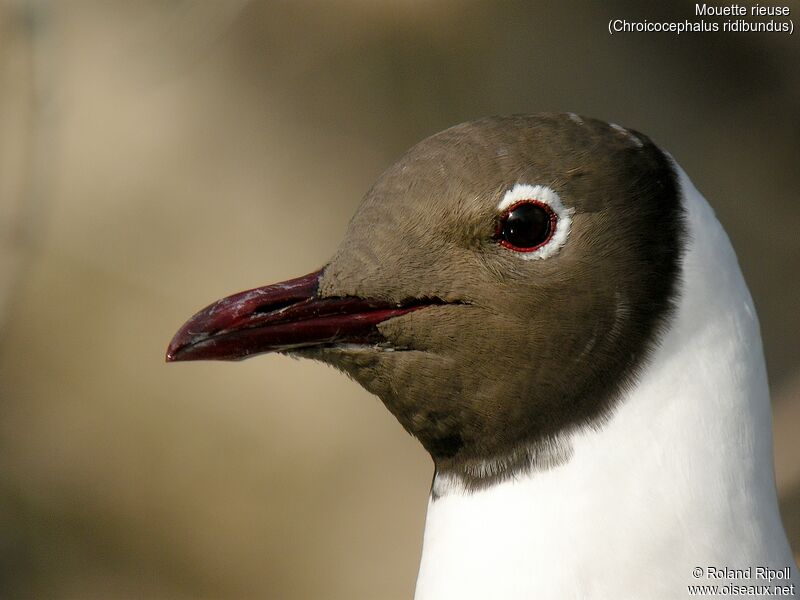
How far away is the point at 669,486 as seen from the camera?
5.45ft

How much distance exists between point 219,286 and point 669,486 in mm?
3272

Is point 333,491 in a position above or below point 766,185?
below

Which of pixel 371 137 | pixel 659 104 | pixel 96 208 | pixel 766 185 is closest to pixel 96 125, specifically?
pixel 96 208

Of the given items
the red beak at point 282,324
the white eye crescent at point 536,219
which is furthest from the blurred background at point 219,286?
the white eye crescent at point 536,219

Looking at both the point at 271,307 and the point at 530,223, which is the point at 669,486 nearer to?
the point at 530,223

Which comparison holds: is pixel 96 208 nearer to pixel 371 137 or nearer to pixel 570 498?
pixel 371 137

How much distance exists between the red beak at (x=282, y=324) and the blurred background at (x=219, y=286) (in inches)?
111

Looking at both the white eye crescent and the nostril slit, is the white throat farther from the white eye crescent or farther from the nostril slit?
the nostril slit

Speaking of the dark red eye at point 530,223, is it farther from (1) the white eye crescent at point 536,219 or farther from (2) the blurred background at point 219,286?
(2) the blurred background at point 219,286

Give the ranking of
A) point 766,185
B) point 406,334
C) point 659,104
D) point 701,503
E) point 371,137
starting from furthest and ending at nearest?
1. point 766,185
2. point 659,104
3. point 371,137
4. point 406,334
5. point 701,503

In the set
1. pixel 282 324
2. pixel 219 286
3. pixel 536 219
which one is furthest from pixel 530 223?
pixel 219 286

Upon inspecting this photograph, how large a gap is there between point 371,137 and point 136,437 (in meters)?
1.68

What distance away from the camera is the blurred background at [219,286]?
4.68m

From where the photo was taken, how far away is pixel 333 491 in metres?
4.77
